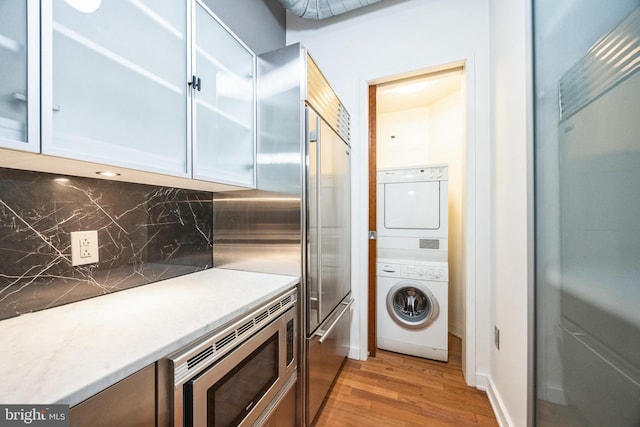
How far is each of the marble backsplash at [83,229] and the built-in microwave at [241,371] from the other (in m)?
0.66

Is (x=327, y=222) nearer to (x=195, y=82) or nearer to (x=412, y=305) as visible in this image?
(x=195, y=82)

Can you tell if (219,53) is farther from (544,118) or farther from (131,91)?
(544,118)

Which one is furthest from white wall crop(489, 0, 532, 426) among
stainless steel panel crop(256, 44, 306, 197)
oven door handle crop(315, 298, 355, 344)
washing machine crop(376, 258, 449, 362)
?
stainless steel panel crop(256, 44, 306, 197)

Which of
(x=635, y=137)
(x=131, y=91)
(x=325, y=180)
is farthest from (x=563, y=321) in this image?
(x=131, y=91)

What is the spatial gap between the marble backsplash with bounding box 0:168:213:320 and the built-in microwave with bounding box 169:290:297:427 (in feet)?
2.16

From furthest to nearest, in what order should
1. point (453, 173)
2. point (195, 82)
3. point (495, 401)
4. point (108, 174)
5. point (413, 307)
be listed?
point (453, 173) < point (413, 307) < point (495, 401) < point (195, 82) < point (108, 174)

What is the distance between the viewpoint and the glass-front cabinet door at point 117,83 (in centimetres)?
70

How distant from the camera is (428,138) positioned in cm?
329

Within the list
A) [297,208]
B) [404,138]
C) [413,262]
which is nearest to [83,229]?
[297,208]

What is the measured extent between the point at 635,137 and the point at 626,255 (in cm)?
29

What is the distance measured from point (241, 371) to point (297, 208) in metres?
0.78

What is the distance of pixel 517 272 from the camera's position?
1312 mm

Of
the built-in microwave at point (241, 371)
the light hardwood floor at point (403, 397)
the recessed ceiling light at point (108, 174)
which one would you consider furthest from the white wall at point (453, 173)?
the recessed ceiling light at point (108, 174)

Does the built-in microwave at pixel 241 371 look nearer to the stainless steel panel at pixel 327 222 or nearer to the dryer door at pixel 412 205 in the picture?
the stainless steel panel at pixel 327 222
